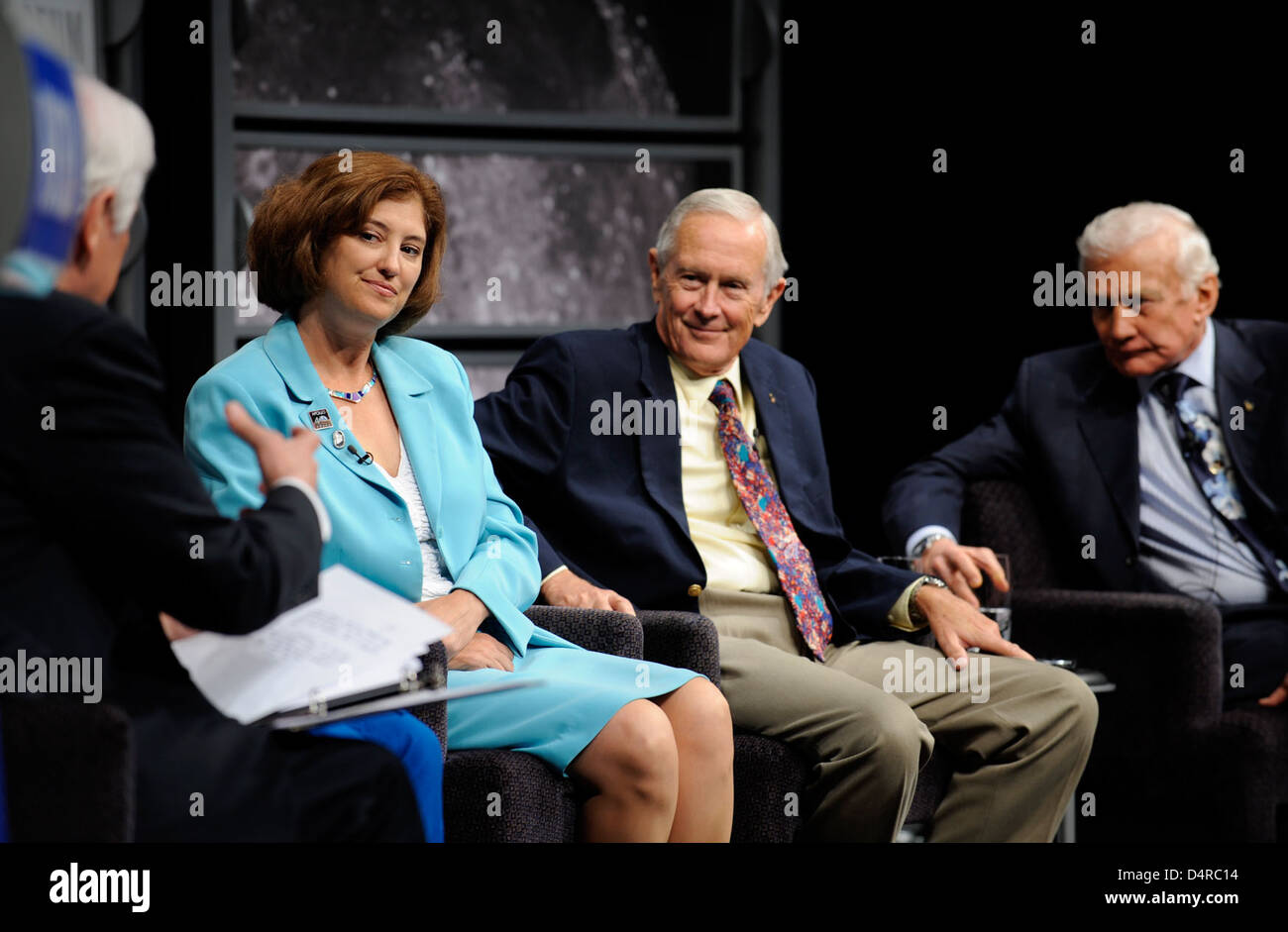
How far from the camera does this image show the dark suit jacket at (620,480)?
108 inches

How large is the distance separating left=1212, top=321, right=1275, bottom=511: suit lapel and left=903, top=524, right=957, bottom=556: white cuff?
0.64 m

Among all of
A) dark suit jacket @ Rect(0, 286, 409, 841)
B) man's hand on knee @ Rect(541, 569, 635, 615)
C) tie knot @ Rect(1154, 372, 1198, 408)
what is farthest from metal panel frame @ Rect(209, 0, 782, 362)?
dark suit jacket @ Rect(0, 286, 409, 841)

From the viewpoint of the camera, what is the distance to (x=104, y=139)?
152 cm

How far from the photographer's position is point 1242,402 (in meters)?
3.27

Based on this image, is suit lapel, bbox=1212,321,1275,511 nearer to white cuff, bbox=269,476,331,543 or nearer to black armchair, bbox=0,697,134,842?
white cuff, bbox=269,476,331,543

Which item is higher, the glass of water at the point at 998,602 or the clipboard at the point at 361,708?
the glass of water at the point at 998,602

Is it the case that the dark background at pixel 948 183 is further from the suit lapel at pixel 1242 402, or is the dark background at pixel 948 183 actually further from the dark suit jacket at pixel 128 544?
the dark suit jacket at pixel 128 544

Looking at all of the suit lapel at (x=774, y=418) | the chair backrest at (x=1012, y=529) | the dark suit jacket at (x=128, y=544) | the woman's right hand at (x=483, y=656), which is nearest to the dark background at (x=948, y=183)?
the chair backrest at (x=1012, y=529)

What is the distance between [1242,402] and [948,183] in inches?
45.2

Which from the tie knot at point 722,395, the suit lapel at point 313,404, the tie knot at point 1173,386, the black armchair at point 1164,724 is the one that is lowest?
the black armchair at point 1164,724

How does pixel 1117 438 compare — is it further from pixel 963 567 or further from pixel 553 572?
pixel 553 572

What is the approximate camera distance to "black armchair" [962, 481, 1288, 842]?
295cm

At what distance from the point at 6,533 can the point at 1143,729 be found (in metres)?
2.34

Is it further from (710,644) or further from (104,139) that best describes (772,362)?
(104,139)
